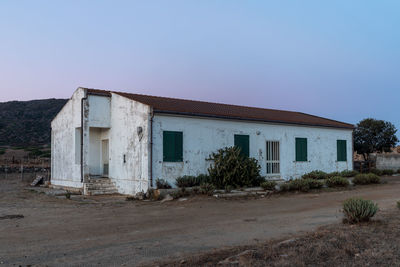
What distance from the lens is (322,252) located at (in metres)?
5.72

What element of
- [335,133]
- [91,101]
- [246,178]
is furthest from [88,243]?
[335,133]

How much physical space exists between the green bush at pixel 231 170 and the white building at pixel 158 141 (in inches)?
30.6

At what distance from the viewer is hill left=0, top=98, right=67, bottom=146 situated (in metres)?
55.5

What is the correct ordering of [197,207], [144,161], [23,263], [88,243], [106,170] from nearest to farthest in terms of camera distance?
[23,263] < [88,243] < [197,207] < [144,161] < [106,170]

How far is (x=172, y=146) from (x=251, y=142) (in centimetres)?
431

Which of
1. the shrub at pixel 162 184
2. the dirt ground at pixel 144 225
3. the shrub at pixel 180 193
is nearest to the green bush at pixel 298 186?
the dirt ground at pixel 144 225

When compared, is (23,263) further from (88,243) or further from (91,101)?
(91,101)

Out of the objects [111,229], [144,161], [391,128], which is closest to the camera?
[111,229]

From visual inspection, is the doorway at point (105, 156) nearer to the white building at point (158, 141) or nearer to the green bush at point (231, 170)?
the white building at point (158, 141)

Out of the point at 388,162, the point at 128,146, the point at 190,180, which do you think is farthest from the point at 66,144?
the point at 388,162

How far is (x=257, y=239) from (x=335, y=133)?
52.1 feet

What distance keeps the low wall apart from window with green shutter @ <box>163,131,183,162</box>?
16651mm

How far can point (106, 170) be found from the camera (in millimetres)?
18359

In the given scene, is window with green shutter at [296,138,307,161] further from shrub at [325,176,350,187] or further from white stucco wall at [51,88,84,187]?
white stucco wall at [51,88,84,187]
